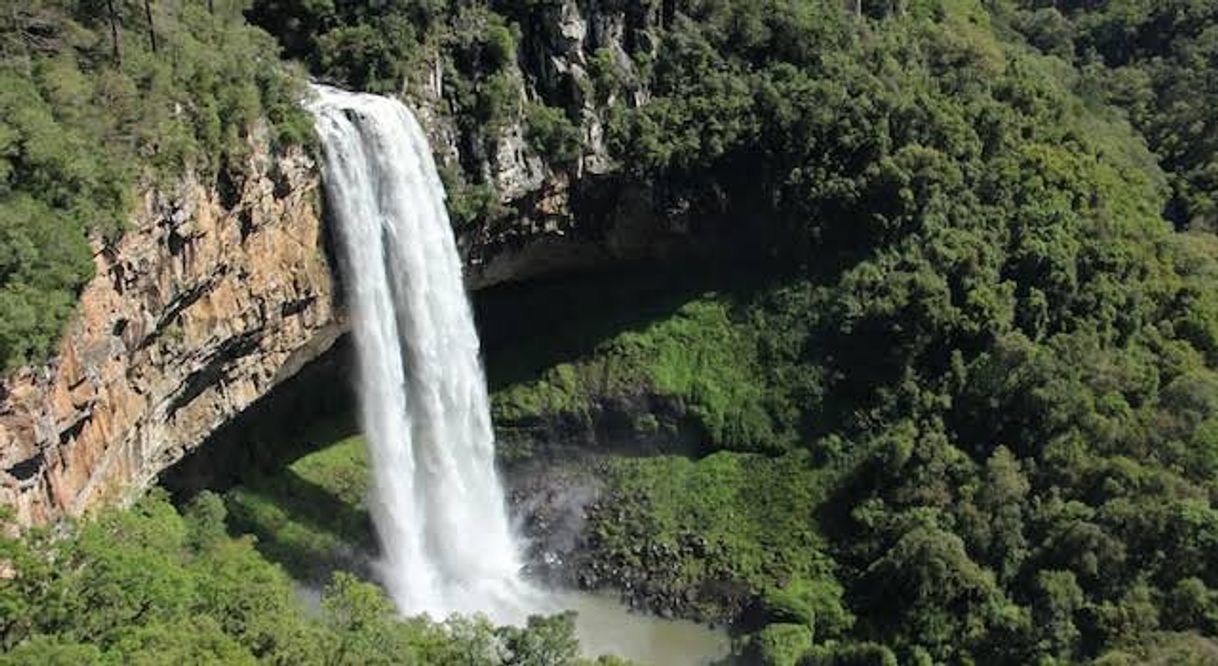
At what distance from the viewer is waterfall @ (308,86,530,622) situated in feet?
117

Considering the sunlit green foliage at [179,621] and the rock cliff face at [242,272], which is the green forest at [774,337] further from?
the rock cliff face at [242,272]

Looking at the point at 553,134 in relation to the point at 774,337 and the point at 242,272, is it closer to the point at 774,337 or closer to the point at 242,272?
the point at 774,337

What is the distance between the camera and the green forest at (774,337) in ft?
84.5

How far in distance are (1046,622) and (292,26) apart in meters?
27.8

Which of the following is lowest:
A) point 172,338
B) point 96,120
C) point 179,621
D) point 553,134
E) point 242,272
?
point 179,621

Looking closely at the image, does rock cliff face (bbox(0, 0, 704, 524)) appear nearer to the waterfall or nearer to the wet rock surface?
the waterfall

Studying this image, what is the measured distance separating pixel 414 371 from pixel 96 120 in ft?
43.1

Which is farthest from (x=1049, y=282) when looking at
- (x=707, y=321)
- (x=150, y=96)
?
(x=150, y=96)

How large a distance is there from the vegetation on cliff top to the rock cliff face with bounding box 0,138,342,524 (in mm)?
729

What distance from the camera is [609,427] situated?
44125mm

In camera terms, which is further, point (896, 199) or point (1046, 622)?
point (896, 199)

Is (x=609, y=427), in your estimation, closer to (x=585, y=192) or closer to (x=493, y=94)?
(x=585, y=192)

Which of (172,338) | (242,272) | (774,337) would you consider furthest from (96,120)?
(774,337)

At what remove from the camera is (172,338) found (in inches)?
1216
